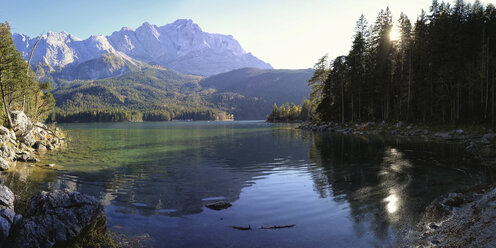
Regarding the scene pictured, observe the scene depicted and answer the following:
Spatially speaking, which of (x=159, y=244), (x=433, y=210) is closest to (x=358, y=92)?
(x=433, y=210)

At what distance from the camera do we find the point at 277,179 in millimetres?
19266

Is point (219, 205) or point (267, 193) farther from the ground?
point (219, 205)

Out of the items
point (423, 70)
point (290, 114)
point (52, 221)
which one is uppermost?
→ point (423, 70)

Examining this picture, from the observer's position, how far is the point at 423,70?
52.2m

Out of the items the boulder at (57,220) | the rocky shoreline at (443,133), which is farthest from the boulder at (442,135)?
the boulder at (57,220)

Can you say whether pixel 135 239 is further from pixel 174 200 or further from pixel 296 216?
pixel 296 216

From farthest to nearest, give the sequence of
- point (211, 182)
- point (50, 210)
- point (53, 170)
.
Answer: point (53, 170) < point (211, 182) < point (50, 210)

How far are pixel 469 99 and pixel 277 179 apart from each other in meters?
44.4

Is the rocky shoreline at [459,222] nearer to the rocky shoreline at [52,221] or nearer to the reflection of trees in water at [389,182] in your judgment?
the reflection of trees in water at [389,182]

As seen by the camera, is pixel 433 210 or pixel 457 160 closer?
pixel 433 210

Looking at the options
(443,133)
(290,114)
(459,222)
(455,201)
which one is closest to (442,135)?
(443,133)

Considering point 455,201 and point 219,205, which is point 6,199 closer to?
point 219,205

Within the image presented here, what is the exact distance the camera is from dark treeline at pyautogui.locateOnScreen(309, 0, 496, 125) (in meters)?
43.7

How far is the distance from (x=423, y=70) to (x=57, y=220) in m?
61.6
